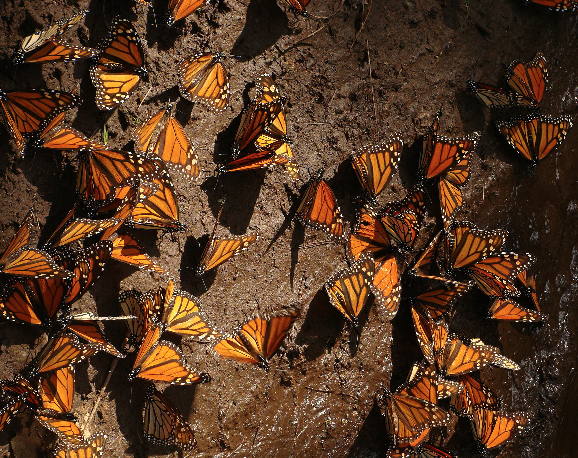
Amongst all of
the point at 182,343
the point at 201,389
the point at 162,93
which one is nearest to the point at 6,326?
the point at 182,343

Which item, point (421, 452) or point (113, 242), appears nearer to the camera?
point (113, 242)

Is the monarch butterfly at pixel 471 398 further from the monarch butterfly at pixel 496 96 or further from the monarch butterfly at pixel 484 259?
the monarch butterfly at pixel 496 96

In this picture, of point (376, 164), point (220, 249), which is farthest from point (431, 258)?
point (220, 249)

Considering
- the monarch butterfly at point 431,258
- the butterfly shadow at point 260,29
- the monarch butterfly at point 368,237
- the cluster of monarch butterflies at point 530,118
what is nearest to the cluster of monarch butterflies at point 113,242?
the butterfly shadow at point 260,29

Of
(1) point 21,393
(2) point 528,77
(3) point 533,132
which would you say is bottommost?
(1) point 21,393

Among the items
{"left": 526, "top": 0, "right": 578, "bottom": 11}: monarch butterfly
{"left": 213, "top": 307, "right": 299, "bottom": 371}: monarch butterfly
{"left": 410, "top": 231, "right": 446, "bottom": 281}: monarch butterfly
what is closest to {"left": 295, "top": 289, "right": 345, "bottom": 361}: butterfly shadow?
{"left": 213, "top": 307, "right": 299, "bottom": 371}: monarch butterfly

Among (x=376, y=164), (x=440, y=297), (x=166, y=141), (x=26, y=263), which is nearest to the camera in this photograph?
(x=26, y=263)

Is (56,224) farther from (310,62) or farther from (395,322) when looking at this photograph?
(395,322)

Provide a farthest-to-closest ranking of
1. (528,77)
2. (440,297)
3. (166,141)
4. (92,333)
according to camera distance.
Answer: (528,77) < (440,297) < (166,141) < (92,333)

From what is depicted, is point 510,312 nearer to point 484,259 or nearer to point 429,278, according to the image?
point 484,259
